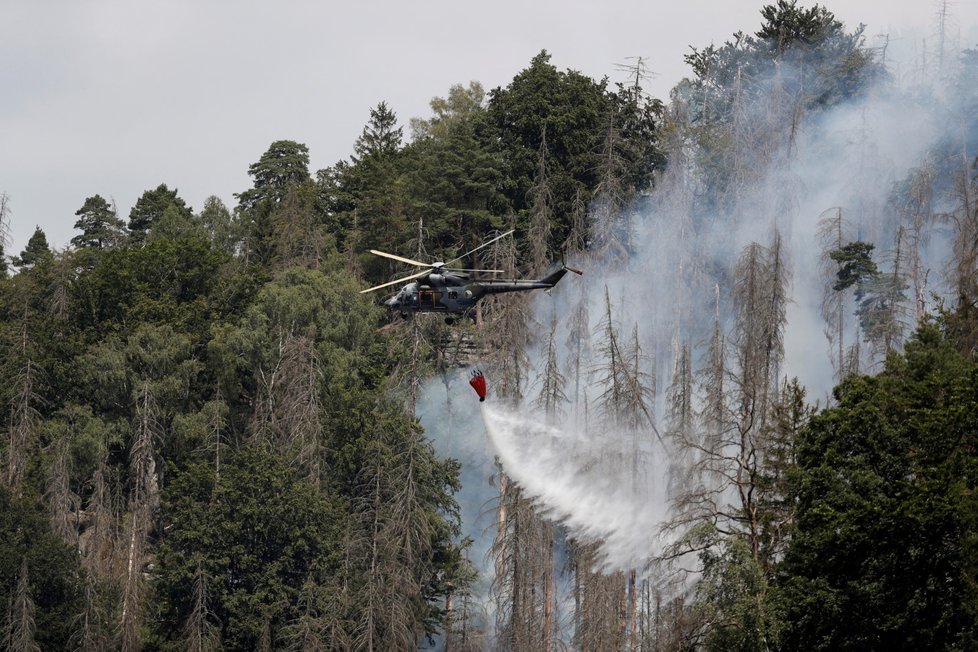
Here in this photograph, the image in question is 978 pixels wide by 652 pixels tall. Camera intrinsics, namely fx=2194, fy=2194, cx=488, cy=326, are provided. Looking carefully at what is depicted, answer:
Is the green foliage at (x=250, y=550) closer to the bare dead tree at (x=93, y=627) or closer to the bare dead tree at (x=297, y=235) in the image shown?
the bare dead tree at (x=93, y=627)

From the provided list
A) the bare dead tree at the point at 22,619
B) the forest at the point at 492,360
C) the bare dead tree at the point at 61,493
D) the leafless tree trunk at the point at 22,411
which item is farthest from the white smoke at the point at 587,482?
the leafless tree trunk at the point at 22,411

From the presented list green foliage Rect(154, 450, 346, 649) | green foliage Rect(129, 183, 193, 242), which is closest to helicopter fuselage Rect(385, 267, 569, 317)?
green foliage Rect(154, 450, 346, 649)

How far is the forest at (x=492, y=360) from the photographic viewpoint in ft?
255

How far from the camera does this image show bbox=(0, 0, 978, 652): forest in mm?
77750

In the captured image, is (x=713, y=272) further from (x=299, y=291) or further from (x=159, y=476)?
(x=159, y=476)

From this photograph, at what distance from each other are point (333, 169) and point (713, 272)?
1121 inches

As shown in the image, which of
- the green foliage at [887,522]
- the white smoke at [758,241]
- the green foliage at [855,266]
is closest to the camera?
the green foliage at [887,522]

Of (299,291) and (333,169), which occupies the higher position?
(333,169)

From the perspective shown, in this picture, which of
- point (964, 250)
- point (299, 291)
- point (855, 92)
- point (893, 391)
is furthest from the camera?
point (855, 92)

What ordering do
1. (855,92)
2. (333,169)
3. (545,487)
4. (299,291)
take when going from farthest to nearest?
(333,169)
(855,92)
(299,291)
(545,487)

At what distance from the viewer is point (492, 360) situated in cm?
8188

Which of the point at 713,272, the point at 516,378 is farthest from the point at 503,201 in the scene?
the point at 516,378

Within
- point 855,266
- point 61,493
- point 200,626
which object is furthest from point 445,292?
point 855,266

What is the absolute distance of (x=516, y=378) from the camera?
79062 millimetres
